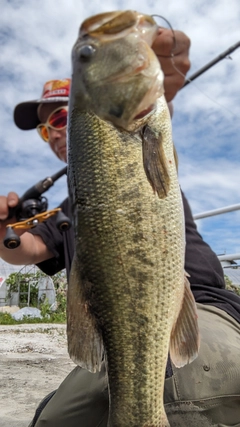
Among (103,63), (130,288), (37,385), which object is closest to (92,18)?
(103,63)

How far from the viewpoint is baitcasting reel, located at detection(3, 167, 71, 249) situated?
92.1 inches

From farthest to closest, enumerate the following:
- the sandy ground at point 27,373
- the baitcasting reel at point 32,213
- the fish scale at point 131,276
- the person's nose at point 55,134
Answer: the person's nose at point 55,134 → the sandy ground at point 27,373 → the baitcasting reel at point 32,213 → the fish scale at point 131,276

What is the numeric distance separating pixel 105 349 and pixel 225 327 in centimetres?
94

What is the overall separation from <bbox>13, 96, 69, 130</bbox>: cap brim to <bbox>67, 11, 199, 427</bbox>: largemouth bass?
2088mm

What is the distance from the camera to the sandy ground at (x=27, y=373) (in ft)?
11.2

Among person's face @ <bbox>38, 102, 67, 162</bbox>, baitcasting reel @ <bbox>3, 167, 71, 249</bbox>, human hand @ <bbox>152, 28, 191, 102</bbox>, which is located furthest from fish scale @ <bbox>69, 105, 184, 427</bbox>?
person's face @ <bbox>38, 102, 67, 162</bbox>

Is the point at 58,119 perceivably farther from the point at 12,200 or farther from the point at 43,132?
the point at 12,200

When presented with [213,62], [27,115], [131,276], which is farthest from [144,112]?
[27,115]

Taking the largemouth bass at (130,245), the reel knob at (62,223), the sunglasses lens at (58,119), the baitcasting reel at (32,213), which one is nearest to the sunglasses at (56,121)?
the sunglasses lens at (58,119)

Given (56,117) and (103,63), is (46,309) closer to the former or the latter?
(56,117)

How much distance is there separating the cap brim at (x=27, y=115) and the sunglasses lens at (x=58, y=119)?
146 millimetres

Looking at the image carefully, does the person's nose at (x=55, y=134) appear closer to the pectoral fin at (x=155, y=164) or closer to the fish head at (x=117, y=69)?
the fish head at (x=117, y=69)

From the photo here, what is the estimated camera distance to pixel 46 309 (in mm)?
16594

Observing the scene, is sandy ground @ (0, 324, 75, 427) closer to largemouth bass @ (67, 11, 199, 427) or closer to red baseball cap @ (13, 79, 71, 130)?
largemouth bass @ (67, 11, 199, 427)
